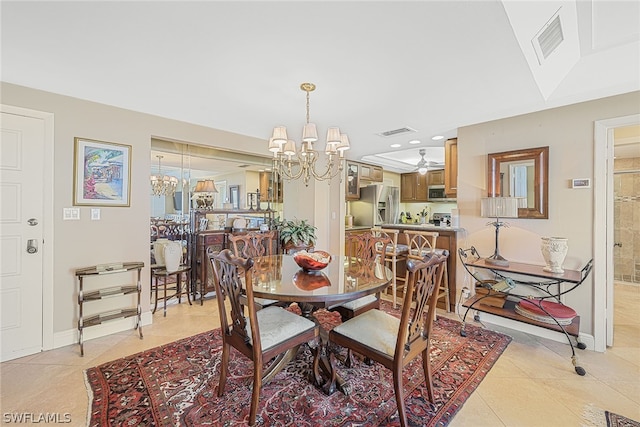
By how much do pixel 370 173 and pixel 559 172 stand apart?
12.4ft

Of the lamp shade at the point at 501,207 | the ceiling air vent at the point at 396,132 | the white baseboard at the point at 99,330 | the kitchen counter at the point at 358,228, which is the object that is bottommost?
the white baseboard at the point at 99,330

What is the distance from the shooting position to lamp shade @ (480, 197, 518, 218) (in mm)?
2742

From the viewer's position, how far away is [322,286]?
1864 millimetres

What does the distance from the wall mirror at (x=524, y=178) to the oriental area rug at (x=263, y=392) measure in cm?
151

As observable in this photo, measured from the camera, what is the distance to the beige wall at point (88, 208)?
2516mm

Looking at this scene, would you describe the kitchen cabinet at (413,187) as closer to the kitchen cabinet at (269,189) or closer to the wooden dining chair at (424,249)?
the wooden dining chair at (424,249)

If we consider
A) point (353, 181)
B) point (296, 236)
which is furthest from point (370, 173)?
point (296, 236)

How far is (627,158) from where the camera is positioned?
450 centimetres

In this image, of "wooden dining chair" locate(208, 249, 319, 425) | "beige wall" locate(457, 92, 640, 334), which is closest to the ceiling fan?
"beige wall" locate(457, 92, 640, 334)

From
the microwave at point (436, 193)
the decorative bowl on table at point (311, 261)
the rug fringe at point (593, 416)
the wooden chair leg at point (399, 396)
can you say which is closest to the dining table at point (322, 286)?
the decorative bowl on table at point (311, 261)

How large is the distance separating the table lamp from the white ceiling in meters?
0.92

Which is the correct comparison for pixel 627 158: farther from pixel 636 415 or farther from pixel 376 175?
pixel 636 415

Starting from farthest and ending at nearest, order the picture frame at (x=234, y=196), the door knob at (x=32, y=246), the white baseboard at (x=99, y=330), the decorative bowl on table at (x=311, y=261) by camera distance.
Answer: the picture frame at (x=234, y=196) → the white baseboard at (x=99, y=330) → the door knob at (x=32, y=246) → the decorative bowl on table at (x=311, y=261)

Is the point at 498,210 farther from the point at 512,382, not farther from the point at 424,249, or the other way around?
the point at 512,382
